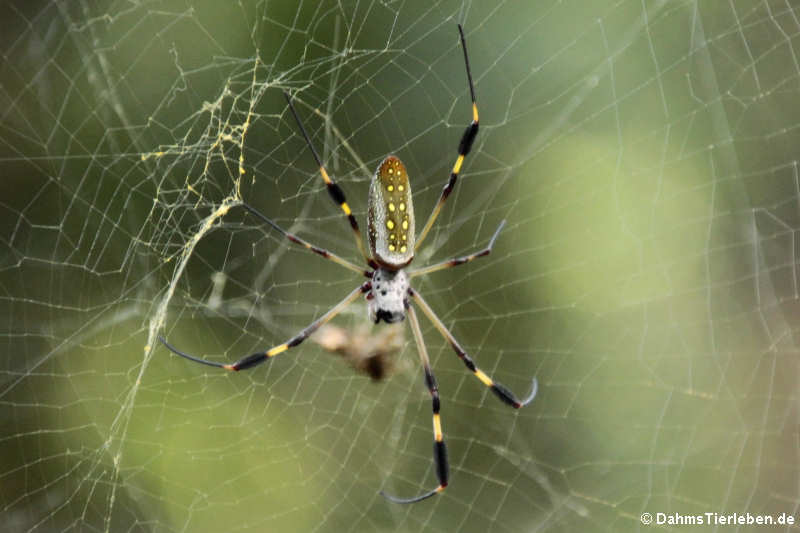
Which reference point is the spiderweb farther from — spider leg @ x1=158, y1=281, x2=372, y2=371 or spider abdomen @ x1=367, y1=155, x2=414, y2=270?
spider abdomen @ x1=367, y1=155, x2=414, y2=270

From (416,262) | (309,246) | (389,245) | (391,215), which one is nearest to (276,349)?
(309,246)

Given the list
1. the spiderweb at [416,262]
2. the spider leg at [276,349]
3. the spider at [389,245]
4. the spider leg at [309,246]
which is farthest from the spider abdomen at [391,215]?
the spiderweb at [416,262]

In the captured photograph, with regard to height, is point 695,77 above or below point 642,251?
above

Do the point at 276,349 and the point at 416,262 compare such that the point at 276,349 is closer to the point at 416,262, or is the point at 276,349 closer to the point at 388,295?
the point at 388,295

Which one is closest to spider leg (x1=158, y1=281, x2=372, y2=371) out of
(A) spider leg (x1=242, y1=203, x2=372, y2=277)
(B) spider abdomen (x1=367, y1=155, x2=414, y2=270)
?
(A) spider leg (x1=242, y1=203, x2=372, y2=277)

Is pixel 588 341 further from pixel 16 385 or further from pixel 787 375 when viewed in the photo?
pixel 16 385

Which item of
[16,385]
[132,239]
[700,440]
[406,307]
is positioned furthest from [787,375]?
[16,385]

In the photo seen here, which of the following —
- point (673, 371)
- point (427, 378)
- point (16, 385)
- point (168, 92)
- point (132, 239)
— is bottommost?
point (673, 371)
